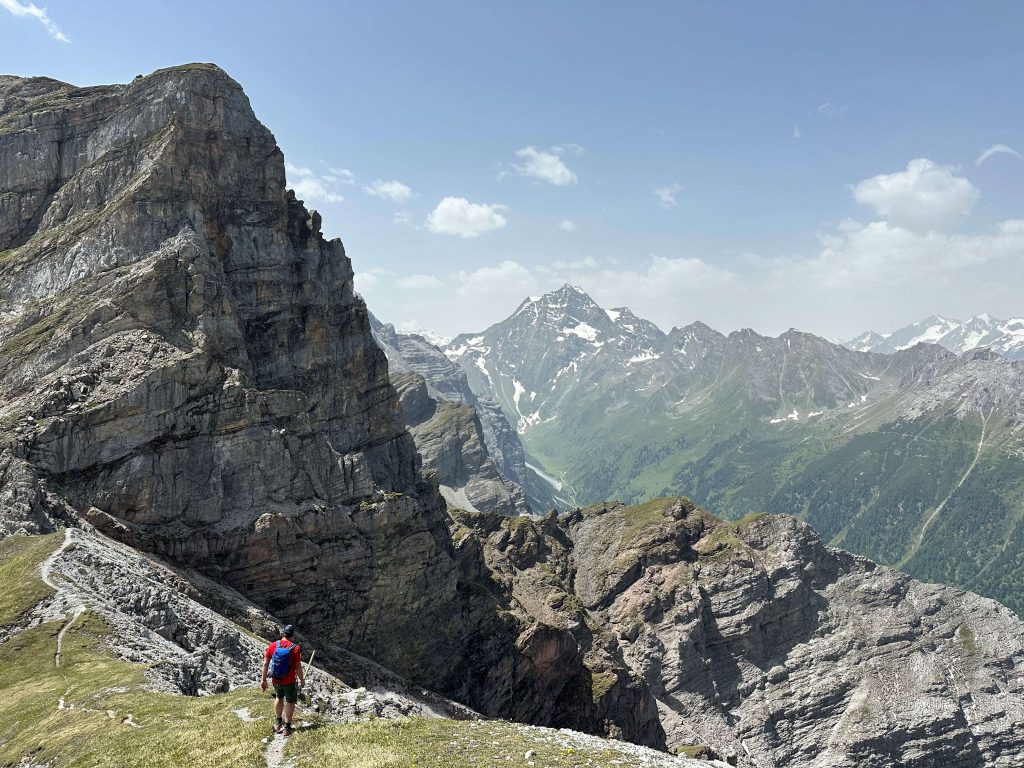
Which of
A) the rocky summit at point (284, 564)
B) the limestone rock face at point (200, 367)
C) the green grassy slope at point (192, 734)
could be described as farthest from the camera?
the limestone rock face at point (200, 367)

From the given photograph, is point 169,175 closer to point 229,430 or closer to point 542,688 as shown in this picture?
point 229,430

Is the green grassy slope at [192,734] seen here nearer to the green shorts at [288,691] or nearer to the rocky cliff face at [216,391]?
the green shorts at [288,691]

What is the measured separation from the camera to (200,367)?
88.5m

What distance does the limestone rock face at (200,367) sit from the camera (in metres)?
80.4

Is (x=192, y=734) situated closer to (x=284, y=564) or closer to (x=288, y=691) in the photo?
(x=288, y=691)

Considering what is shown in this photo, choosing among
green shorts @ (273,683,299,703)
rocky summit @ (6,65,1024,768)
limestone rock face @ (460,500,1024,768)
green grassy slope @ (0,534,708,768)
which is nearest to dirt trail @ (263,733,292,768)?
green grassy slope @ (0,534,708,768)

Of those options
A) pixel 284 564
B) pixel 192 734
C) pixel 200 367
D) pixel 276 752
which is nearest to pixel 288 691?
pixel 276 752

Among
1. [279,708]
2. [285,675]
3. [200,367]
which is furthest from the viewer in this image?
[200,367]

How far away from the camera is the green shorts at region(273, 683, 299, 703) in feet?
89.7

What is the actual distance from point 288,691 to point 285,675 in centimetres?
110

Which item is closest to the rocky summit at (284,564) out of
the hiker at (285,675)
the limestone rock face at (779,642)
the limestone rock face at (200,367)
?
the limestone rock face at (200,367)

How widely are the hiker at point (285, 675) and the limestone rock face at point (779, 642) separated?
97.0m

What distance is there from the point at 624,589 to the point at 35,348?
441 ft

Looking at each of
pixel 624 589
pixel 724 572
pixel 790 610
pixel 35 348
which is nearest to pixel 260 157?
pixel 35 348
